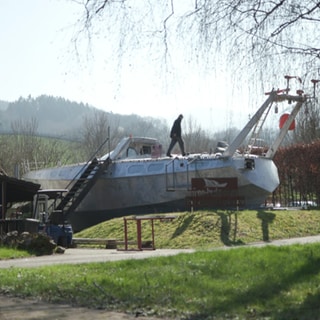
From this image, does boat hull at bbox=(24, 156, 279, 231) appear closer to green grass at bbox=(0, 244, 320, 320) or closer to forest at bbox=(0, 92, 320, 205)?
forest at bbox=(0, 92, 320, 205)

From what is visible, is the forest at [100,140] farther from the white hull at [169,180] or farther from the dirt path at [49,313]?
the dirt path at [49,313]

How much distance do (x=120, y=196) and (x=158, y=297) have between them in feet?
84.3

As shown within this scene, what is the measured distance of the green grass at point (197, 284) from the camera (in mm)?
8703

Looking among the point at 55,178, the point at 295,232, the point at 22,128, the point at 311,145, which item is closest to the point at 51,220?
the point at 295,232

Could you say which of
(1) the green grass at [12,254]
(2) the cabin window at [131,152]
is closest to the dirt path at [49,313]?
(1) the green grass at [12,254]

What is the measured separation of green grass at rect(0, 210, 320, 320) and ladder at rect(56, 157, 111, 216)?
19915 mm

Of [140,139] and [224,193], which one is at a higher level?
[140,139]

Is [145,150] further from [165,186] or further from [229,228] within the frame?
[229,228]

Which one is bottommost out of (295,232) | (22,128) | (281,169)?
(295,232)

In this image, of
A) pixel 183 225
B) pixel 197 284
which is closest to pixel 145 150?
pixel 183 225

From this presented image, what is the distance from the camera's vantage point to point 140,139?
38.7 meters

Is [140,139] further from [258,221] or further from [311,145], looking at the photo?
[258,221]

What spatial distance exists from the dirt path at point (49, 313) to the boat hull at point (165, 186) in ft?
68.2

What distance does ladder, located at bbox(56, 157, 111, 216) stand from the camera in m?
34.2
